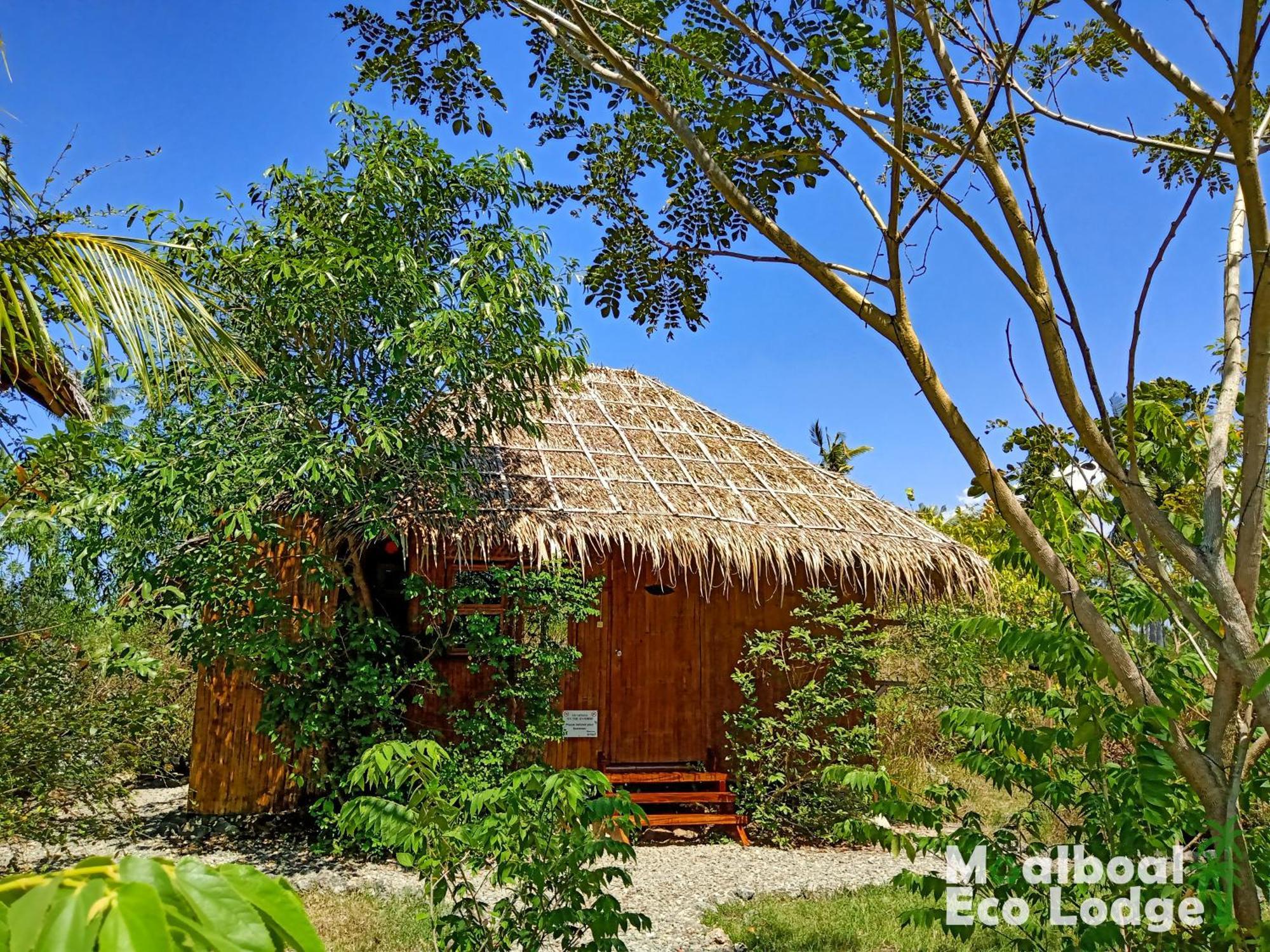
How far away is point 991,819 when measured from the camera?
24.0 feet

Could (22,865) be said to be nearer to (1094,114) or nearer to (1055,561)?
(1055,561)

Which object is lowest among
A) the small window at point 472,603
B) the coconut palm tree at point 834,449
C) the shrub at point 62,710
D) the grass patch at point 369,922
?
the grass patch at point 369,922

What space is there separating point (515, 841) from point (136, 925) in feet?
7.54

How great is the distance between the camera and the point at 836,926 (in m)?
4.74

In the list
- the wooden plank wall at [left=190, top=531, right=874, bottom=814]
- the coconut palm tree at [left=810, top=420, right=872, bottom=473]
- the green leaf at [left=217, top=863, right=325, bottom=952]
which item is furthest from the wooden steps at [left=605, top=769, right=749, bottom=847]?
the coconut palm tree at [left=810, top=420, right=872, bottom=473]

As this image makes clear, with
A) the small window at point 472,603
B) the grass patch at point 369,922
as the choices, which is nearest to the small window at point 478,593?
the small window at point 472,603

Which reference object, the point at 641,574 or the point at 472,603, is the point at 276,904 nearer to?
the point at 472,603

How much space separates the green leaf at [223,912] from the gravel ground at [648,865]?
4.25m

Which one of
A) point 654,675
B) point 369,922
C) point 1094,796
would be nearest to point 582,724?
point 654,675

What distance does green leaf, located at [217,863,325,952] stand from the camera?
0.81 metres

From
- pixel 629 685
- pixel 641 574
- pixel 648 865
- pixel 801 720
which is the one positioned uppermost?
pixel 641 574

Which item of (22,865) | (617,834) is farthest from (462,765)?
(22,865)

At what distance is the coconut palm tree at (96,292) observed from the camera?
236 centimetres

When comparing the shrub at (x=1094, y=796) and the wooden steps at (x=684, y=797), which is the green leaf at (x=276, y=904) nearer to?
the shrub at (x=1094, y=796)
